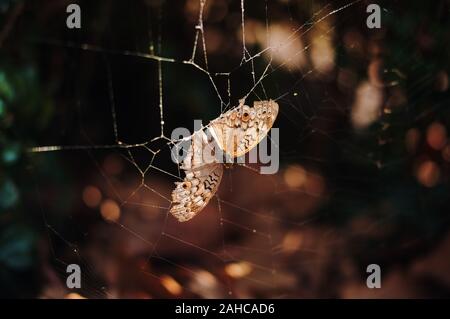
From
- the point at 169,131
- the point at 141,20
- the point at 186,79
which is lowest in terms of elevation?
the point at 169,131

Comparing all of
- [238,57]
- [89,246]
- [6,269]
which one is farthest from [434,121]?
[6,269]

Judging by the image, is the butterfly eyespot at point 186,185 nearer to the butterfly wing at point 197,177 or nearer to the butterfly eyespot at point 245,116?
the butterfly wing at point 197,177

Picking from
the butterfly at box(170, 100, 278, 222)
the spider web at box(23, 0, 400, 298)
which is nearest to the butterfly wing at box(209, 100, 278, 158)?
the butterfly at box(170, 100, 278, 222)

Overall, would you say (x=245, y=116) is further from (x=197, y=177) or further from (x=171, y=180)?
(x=171, y=180)

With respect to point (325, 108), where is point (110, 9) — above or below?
above

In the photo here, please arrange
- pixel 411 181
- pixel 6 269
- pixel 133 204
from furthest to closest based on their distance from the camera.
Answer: pixel 411 181
pixel 133 204
pixel 6 269

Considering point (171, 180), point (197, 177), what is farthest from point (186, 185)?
point (171, 180)

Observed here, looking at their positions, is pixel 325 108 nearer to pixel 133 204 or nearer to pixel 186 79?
pixel 186 79

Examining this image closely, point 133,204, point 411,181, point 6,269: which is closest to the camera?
point 6,269
